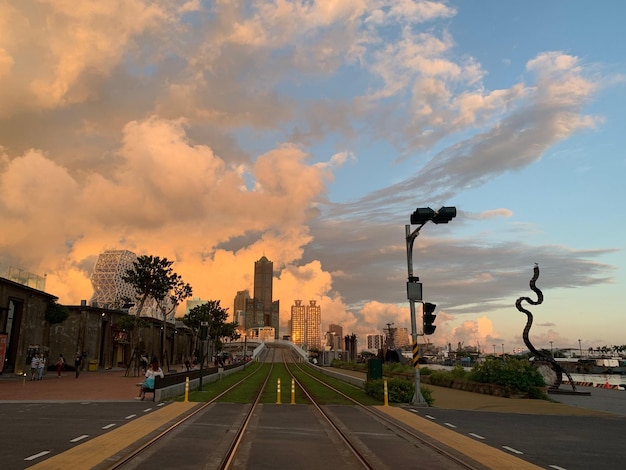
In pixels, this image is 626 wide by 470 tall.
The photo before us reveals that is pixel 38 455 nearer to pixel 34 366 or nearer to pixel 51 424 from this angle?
pixel 51 424

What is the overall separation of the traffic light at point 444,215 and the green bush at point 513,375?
1182 centimetres

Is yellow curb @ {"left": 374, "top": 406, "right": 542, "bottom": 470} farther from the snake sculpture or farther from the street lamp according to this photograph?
the snake sculpture

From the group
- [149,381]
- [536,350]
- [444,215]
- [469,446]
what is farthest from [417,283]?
[536,350]

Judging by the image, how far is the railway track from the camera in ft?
31.7

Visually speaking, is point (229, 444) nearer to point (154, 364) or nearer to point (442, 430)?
point (442, 430)

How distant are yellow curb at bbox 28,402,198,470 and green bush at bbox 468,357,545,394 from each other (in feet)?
61.8

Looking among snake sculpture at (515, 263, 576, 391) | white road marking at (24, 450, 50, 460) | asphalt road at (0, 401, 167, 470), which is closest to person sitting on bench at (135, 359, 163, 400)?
asphalt road at (0, 401, 167, 470)

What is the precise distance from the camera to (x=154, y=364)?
22547mm

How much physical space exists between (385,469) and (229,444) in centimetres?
401

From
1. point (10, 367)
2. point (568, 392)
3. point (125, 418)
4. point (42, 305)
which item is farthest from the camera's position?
point (42, 305)

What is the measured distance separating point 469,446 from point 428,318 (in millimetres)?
7856

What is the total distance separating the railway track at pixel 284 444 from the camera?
9648 millimetres

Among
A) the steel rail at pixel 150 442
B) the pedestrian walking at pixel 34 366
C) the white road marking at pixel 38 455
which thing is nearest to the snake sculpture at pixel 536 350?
Answer: the steel rail at pixel 150 442

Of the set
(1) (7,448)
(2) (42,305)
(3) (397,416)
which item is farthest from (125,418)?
(2) (42,305)
